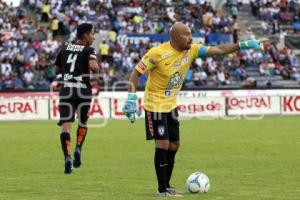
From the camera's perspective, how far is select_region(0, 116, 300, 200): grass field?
37.0 feet

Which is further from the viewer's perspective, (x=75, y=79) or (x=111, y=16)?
(x=111, y=16)

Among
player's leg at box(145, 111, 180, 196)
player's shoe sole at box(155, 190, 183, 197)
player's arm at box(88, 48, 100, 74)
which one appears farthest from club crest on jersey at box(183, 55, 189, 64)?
player's arm at box(88, 48, 100, 74)

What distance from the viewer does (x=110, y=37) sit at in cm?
4353

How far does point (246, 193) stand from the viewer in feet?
36.1

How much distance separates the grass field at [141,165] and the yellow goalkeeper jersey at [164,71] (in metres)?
1.24

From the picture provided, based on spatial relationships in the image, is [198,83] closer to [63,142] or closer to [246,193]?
Result: [63,142]

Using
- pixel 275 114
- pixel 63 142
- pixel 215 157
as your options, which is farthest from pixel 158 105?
pixel 275 114

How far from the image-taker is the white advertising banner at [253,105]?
36.4m

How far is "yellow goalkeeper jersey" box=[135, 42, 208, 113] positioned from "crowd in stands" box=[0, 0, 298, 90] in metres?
26.2

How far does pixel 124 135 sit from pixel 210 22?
23.4 m

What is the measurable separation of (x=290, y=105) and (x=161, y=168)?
26.5 meters

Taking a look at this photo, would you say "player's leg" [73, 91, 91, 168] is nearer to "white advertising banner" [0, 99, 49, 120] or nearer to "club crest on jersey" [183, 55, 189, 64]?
"club crest on jersey" [183, 55, 189, 64]

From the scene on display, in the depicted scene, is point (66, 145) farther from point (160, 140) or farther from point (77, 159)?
point (160, 140)

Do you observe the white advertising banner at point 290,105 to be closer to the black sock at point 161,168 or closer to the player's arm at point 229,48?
the player's arm at point 229,48
